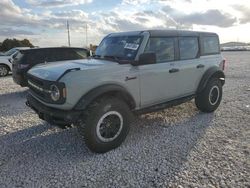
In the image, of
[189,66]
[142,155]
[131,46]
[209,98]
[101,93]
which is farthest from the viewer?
[209,98]

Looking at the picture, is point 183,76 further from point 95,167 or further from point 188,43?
point 95,167

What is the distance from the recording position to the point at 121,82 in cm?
465

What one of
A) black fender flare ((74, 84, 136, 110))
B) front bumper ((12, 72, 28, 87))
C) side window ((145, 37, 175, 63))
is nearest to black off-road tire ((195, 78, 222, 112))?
side window ((145, 37, 175, 63))

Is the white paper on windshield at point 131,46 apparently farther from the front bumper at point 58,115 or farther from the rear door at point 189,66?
the front bumper at point 58,115

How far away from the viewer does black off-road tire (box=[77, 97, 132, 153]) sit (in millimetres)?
4268

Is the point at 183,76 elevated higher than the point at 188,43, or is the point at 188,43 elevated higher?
the point at 188,43

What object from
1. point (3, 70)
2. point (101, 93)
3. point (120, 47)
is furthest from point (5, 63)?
point (101, 93)

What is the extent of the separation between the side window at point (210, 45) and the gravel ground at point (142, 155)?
157 cm

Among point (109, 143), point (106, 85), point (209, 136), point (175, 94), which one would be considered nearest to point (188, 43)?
point (175, 94)

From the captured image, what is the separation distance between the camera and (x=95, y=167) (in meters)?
4.07

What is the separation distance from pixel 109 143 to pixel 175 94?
1.96 m

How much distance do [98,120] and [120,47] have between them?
1738 mm

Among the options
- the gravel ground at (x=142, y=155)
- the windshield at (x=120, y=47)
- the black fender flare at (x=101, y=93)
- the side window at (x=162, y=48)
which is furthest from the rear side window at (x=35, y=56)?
the black fender flare at (x=101, y=93)

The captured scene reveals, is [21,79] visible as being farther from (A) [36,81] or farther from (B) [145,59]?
(B) [145,59]
